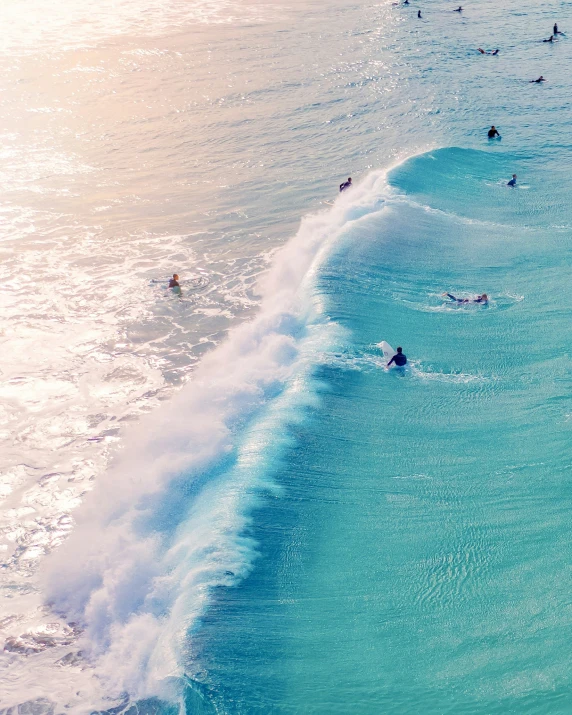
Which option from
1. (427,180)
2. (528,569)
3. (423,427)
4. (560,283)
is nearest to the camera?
(528,569)

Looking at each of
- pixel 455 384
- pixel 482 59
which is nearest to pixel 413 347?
pixel 455 384

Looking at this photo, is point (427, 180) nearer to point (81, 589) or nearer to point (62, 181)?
point (62, 181)

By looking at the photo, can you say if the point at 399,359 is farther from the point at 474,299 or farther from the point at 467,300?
the point at 474,299

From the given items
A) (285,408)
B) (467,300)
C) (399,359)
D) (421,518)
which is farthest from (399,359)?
(421,518)

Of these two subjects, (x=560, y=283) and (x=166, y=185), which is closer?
(x=560, y=283)

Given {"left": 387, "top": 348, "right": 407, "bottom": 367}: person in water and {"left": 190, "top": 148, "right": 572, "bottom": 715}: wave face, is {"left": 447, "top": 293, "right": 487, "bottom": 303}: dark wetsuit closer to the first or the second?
{"left": 190, "top": 148, "right": 572, "bottom": 715}: wave face

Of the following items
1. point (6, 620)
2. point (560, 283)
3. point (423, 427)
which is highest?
point (560, 283)

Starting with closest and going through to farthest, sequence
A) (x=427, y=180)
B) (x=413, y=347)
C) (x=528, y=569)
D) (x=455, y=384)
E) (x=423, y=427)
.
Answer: (x=528, y=569), (x=423, y=427), (x=455, y=384), (x=413, y=347), (x=427, y=180)
